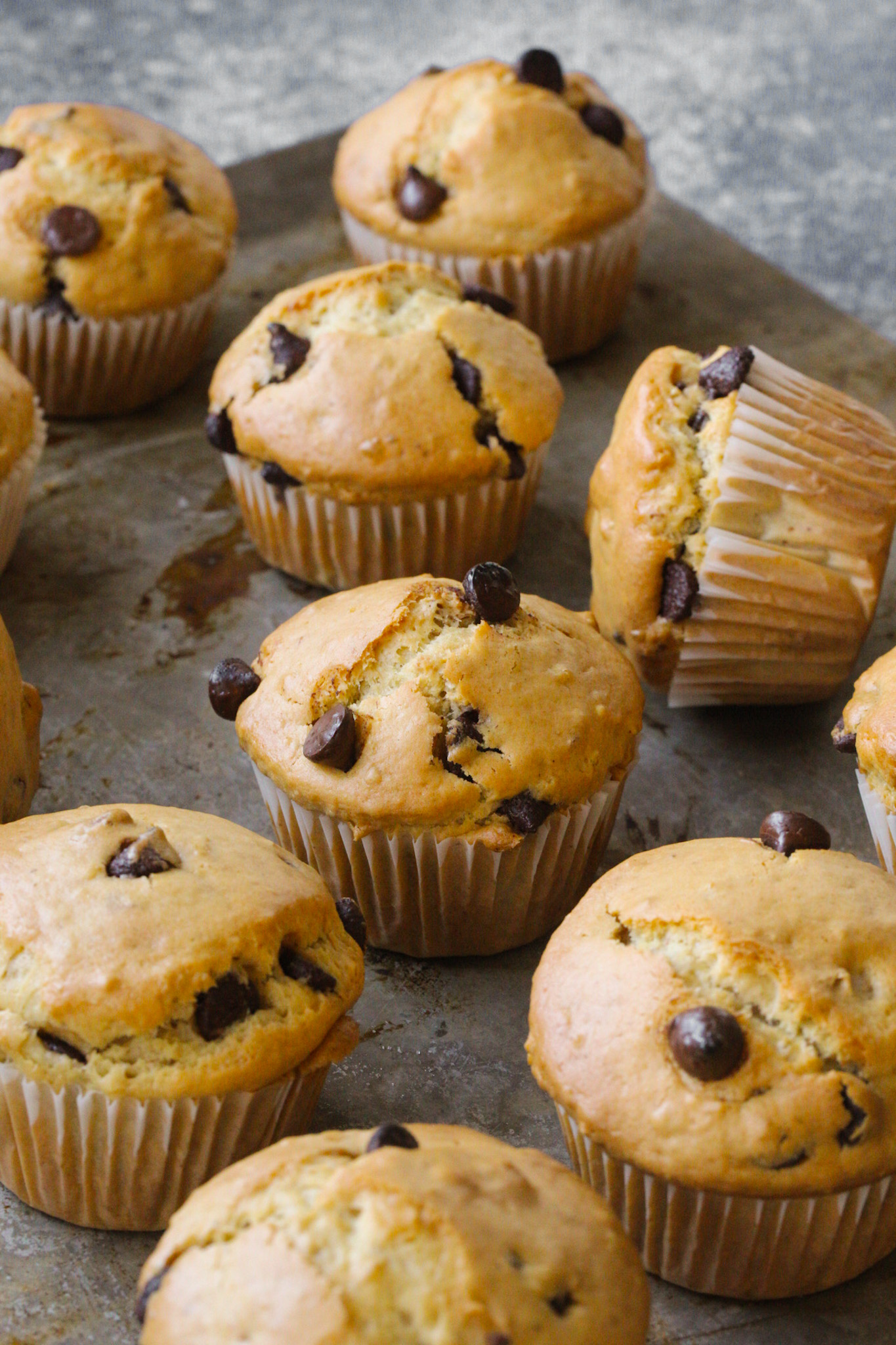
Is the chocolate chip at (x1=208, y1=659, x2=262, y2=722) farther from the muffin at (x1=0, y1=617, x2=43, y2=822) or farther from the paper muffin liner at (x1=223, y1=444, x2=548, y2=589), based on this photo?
the paper muffin liner at (x1=223, y1=444, x2=548, y2=589)

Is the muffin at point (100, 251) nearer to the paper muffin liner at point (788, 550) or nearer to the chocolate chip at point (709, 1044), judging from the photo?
the paper muffin liner at point (788, 550)

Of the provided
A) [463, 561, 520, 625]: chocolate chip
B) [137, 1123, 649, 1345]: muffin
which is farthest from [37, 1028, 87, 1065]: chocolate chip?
[463, 561, 520, 625]: chocolate chip

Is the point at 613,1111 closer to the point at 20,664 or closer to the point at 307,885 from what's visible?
the point at 307,885

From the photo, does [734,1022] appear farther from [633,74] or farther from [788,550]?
[633,74]

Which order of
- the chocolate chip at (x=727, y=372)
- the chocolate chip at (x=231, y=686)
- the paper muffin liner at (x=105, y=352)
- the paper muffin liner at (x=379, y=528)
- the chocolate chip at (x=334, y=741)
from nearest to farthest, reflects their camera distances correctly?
the chocolate chip at (x=334, y=741)
the chocolate chip at (x=231, y=686)
the chocolate chip at (x=727, y=372)
the paper muffin liner at (x=379, y=528)
the paper muffin liner at (x=105, y=352)

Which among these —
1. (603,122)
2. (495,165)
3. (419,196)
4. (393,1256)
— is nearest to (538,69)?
(603,122)

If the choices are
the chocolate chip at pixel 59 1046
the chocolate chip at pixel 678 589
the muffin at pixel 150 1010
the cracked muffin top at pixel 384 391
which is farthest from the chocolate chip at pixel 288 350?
the chocolate chip at pixel 59 1046

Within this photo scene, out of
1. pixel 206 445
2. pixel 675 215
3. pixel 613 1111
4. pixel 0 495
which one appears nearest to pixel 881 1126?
pixel 613 1111
